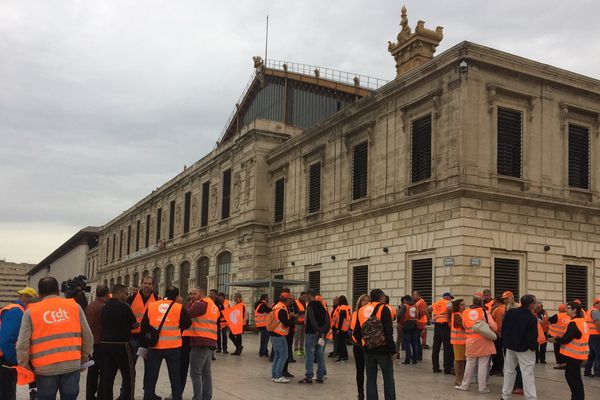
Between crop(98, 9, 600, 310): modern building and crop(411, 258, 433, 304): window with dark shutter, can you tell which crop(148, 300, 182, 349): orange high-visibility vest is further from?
crop(411, 258, 433, 304): window with dark shutter

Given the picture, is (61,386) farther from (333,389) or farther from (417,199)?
(417,199)

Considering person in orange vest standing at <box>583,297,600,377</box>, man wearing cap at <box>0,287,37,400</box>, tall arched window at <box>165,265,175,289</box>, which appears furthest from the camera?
tall arched window at <box>165,265,175,289</box>

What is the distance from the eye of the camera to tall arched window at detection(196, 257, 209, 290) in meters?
40.8

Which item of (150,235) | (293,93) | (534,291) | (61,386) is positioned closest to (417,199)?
(534,291)

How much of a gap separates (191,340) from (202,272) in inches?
1256

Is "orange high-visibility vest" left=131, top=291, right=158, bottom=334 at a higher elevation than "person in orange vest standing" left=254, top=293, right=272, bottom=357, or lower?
higher

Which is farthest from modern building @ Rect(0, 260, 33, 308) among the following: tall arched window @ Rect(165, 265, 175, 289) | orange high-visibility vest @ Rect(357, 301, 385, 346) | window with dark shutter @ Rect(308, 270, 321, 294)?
orange high-visibility vest @ Rect(357, 301, 385, 346)

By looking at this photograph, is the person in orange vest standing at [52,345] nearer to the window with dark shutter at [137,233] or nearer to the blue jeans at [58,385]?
the blue jeans at [58,385]

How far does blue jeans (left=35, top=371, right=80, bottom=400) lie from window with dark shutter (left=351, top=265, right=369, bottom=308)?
18.7 meters

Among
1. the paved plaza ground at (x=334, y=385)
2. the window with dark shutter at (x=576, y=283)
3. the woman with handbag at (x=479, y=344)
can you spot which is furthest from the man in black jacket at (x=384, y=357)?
the window with dark shutter at (x=576, y=283)

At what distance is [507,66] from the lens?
70.0ft

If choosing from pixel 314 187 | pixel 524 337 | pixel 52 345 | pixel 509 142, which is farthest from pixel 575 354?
pixel 314 187

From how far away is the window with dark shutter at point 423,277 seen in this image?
21.6 m

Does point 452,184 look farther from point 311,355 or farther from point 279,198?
point 279,198
